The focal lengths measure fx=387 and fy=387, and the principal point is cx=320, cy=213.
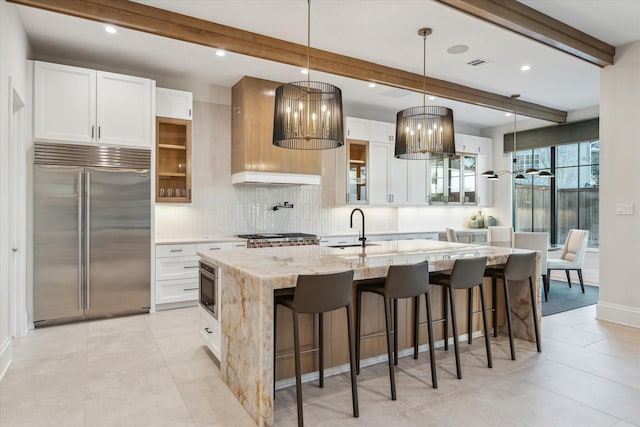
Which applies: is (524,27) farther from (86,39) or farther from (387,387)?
(86,39)

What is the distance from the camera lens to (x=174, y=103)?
4875 mm

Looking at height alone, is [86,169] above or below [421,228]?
above

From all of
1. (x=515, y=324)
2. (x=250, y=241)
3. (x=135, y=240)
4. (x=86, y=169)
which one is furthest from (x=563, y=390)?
(x=86, y=169)

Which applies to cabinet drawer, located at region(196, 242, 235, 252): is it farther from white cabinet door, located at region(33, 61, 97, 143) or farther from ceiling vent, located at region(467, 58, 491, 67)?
ceiling vent, located at region(467, 58, 491, 67)

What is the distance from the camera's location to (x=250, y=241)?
499 cm

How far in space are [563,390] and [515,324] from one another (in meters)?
1.12

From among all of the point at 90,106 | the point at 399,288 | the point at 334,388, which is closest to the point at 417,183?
the point at 399,288

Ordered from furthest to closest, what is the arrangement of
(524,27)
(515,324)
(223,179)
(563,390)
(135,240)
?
(223,179), (135,240), (515,324), (524,27), (563,390)

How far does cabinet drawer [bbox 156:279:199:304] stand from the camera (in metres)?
4.63

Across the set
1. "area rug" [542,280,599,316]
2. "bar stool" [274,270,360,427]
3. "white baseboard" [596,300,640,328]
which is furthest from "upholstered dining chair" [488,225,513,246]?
"bar stool" [274,270,360,427]

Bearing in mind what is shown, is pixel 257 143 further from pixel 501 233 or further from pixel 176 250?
pixel 501 233

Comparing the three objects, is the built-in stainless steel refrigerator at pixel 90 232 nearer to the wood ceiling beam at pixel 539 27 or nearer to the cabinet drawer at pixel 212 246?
the cabinet drawer at pixel 212 246

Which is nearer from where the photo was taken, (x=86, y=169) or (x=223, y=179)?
(x=86, y=169)

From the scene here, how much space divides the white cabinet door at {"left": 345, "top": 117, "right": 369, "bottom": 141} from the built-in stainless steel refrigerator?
3.03 m
